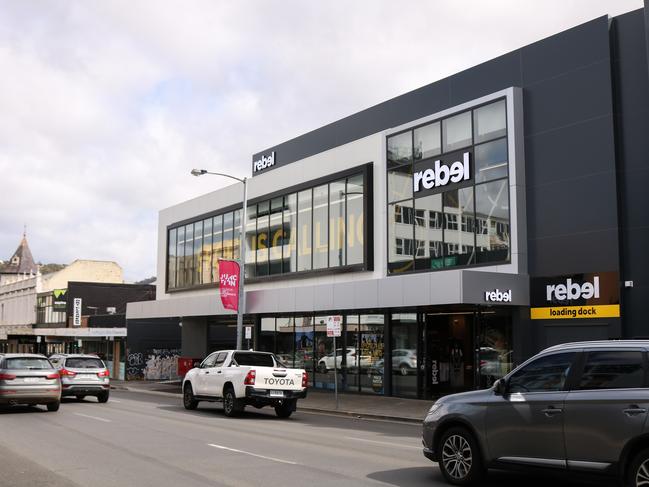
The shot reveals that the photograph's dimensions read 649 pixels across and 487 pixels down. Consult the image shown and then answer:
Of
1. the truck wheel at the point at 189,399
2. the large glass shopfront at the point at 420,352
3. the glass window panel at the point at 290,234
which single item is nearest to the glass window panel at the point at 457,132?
the large glass shopfront at the point at 420,352

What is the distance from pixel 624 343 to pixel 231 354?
45.0 ft

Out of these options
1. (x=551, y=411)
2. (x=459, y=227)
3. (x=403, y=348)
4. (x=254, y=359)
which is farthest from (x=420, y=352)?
(x=551, y=411)

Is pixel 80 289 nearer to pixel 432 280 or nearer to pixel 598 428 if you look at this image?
pixel 432 280

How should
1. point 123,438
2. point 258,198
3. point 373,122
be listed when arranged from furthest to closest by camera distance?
point 258,198 → point 373,122 → point 123,438

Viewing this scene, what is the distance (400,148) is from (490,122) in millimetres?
4215

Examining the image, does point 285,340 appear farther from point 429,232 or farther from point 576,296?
point 576,296

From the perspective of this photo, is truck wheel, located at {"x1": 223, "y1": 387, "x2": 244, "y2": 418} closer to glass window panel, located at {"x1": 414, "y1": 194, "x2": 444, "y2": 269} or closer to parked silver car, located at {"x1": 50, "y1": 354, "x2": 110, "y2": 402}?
parked silver car, located at {"x1": 50, "y1": 354, "x2": 110, "y2": 402}

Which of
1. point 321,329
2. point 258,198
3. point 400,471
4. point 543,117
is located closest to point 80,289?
point 258,198

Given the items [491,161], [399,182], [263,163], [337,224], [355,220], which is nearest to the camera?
[491,161]

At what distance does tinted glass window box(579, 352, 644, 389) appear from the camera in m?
7.74

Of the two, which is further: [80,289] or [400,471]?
[80,289]

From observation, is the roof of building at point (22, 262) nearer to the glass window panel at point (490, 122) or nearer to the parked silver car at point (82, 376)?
the parked silver car at point (82, 376)

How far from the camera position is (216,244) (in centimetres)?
3762

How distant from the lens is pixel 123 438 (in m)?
13.7
